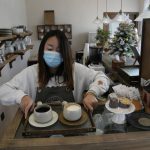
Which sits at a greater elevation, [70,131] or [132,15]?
[132,15]

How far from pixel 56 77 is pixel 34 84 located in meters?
0.17

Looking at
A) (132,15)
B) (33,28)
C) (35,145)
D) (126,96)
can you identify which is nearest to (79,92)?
(126,96)

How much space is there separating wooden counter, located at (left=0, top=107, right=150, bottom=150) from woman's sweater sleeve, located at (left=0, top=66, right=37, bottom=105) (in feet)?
1.22

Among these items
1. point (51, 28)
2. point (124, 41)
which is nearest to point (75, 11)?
point (51, 28)

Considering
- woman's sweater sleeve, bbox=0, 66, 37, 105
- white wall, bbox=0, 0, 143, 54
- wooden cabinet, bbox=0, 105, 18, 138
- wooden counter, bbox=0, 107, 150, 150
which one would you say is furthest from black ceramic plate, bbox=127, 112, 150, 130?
white wall, bbox=0, 0, 143, 54

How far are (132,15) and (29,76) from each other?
581 centimetres

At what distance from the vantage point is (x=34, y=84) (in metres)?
1.43

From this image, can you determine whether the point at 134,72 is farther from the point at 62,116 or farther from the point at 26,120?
the point at 26,120

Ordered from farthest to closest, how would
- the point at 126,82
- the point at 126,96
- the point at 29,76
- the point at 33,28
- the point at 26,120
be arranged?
the point at 33,28 < the point at 126,82 < the point at 29,76 < the point at 126,96 < the point at 26,120

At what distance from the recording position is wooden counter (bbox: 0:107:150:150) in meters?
0.75

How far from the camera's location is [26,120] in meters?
0.93

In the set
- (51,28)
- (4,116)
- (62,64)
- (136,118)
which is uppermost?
(51,28)

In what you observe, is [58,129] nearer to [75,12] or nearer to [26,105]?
[26,105]

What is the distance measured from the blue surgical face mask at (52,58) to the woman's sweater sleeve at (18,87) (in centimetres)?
15
